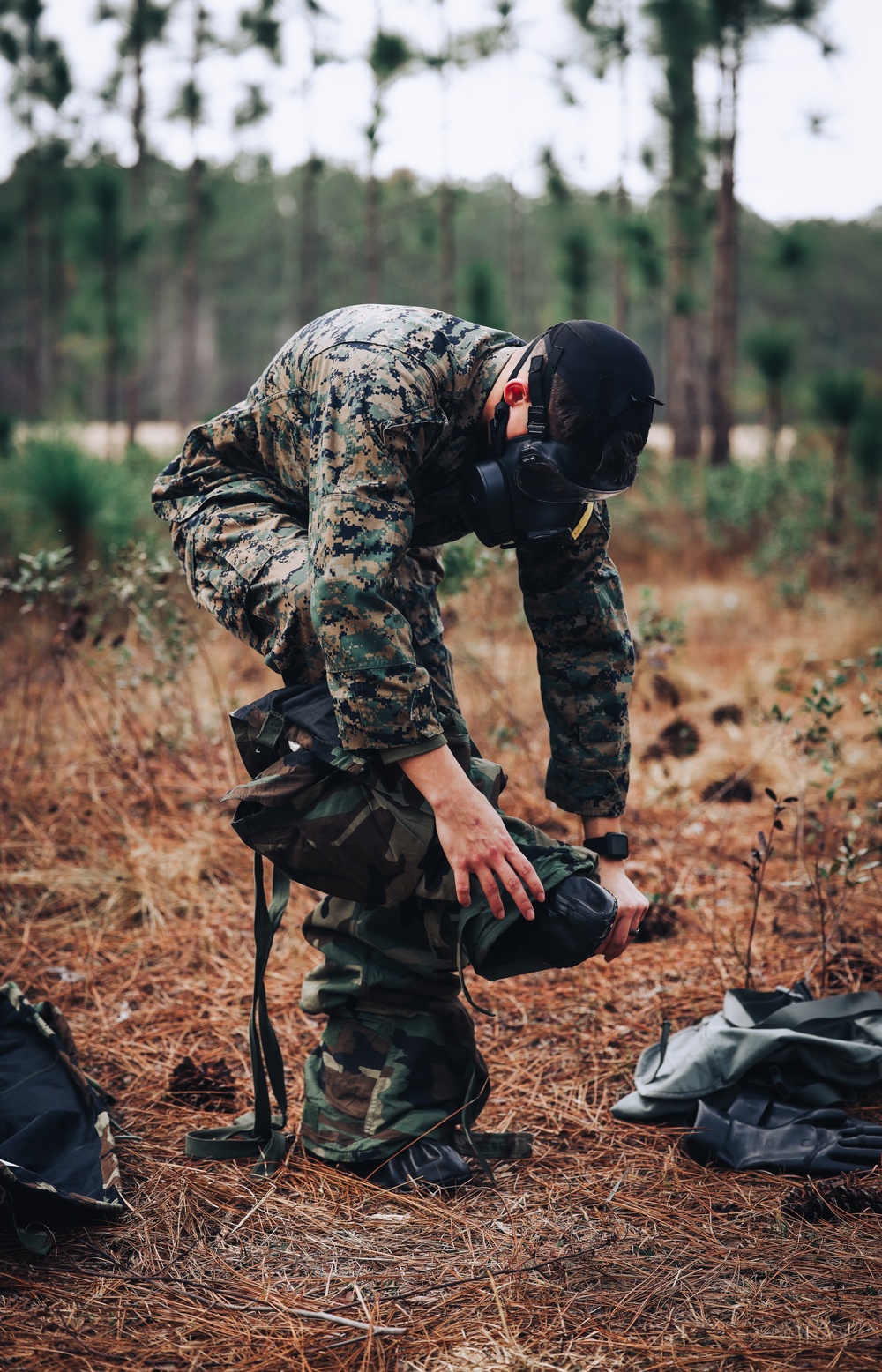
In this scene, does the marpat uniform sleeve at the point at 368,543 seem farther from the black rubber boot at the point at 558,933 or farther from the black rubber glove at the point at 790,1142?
the black rubber glove at the point at 790,1142

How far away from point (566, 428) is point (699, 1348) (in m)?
1.40

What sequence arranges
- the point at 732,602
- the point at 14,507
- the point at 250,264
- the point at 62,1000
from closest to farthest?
the point at 62,1000, the point at 14,507, the point at 732,602, the point at 250,264

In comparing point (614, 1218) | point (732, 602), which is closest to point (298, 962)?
point (614, 1218)

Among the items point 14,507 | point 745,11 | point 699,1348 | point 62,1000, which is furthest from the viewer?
point 745,11

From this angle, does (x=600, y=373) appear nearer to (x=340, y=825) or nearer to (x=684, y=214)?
(x=340, y=825)

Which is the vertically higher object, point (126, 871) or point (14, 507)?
point (14, 507)

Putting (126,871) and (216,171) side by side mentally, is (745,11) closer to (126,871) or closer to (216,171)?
(126,871)

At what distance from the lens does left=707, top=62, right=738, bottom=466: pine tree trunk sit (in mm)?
10805

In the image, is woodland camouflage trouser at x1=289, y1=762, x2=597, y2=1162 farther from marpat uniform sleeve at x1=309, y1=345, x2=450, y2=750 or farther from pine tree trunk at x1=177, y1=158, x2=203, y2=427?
pine tree trunk at x1=177, y1=158, x2=203, y2=427

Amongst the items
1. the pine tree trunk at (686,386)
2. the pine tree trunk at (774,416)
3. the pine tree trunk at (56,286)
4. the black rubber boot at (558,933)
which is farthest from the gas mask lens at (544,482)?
the pine tree trunk at (56,286)

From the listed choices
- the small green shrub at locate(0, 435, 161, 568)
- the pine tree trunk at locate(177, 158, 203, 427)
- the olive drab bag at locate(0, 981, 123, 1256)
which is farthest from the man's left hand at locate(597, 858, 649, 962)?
the pine tree trunk at locate(177, 158, 203, 427)

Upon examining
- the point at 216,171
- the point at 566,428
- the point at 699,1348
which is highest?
the point at 216,171

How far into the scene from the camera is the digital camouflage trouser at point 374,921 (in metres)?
1.81

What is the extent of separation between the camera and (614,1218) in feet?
5.93
